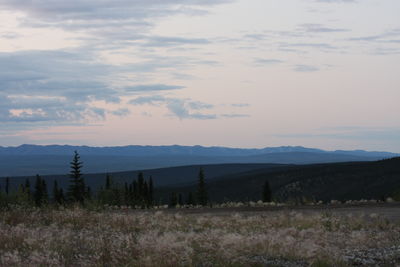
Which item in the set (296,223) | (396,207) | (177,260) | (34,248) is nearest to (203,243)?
(177,260)

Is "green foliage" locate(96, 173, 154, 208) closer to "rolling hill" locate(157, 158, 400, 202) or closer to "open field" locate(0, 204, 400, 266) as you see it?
"open field" locate(0, 204, 400, 266)

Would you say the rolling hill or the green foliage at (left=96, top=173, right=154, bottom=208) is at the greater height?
the green foliage at (left=96, top=173, right=154, bottom=208)

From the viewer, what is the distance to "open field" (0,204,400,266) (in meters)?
12.4

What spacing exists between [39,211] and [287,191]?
128 meters

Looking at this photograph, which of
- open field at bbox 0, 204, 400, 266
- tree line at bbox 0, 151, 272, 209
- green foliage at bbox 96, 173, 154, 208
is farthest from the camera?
green foliage at bbox 96, 173, 154, 208

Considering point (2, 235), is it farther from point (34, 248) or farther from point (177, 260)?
point (177, 260)

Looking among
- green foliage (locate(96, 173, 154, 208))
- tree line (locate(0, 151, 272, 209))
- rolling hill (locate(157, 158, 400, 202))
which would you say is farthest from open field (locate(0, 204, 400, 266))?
rolling hill (locate(157, 158, 400, 202))

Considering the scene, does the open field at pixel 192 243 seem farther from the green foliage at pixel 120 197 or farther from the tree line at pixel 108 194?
the green foliage at pixel 120 197

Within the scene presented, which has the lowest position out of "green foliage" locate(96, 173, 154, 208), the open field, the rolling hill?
the rolling hill

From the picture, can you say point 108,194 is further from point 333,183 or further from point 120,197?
point 333,183

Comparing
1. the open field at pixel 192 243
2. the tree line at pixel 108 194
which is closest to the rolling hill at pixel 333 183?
the tree line at pixel 108 194

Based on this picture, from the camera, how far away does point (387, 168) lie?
14138 centimetres

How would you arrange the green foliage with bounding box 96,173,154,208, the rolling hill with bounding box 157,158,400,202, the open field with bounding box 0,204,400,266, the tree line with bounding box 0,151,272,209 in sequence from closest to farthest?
the open field with bounding box 0,204,400,266
the tree line with bounding box 0,151,272,209
the green foliage with bounding box 96,173,154,208
the rolling hill with bounding box 157,158,400,202

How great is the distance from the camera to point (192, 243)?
49.8ft
